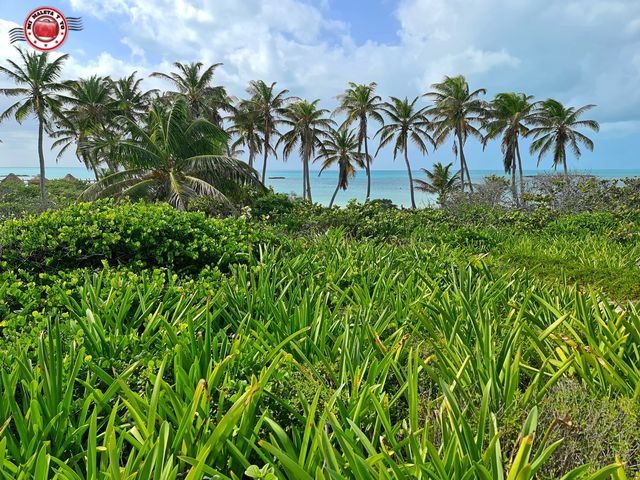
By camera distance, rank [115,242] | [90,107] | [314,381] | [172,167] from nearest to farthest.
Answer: [314,381]
[115,242]
[172,167]
[90,107]

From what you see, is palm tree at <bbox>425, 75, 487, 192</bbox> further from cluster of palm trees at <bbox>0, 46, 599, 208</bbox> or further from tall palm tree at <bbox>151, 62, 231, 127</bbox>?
tall palm tree at <bbox>151, 62, 231, 127</bbox>

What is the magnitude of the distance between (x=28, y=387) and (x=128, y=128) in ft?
53.3

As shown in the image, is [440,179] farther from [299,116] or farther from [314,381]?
[314,381]

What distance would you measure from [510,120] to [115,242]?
3322cm

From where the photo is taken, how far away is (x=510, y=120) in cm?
3234

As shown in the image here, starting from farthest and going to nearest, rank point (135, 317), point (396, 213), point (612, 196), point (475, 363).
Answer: point (612, 196) → point (396, 213) → point (135, 317) → point (475, 363)

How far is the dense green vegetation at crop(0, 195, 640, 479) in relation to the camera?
1485 millimetres

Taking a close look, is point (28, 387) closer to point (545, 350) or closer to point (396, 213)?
point (545, 350)

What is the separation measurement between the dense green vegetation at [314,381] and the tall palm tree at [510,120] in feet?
101

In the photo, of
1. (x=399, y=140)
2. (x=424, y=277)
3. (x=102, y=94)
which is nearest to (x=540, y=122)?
(x=399, y=140)

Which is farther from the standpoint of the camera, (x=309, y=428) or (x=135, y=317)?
(x=135, y=317)

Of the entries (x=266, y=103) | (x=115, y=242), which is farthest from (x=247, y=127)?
(x=115, y=242)

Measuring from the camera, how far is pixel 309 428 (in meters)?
1.54

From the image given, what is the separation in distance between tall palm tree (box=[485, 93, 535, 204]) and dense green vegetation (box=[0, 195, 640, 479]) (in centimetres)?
3066
